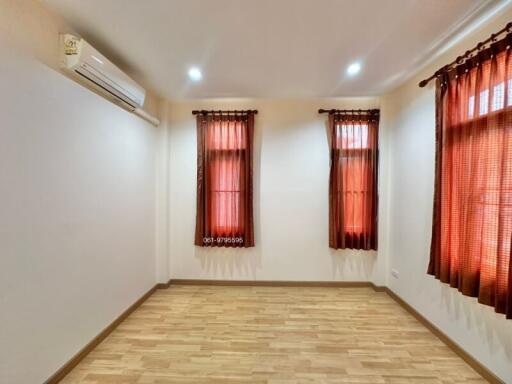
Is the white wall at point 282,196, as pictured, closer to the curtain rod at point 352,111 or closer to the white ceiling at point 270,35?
the curtain rod at point 352,111

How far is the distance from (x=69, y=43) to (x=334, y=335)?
11.0 feet

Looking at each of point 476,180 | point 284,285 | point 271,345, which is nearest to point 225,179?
point 284,285

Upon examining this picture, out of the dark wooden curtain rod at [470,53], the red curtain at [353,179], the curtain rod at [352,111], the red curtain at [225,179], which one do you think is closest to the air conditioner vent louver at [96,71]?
the red curtain at [225,179]

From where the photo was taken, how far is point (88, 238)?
232 cm

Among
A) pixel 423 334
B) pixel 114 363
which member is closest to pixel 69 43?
pixel 114 363

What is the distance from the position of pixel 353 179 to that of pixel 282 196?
1.02m

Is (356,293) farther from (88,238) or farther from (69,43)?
(69,43)

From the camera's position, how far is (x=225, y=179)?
3857 mm

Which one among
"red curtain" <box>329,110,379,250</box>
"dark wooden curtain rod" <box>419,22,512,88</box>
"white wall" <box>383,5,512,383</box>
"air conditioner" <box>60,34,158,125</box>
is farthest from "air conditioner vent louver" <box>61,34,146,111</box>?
"white wall" <box>383,5,512,383</box>

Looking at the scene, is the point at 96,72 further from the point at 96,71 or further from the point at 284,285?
the point at 284,285

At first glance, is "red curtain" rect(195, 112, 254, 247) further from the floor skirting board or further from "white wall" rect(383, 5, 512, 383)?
"white wall" rect(383, 5, 512, 383)

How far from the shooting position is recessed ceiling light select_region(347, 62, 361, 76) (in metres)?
2.74

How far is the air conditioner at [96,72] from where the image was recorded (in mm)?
1970

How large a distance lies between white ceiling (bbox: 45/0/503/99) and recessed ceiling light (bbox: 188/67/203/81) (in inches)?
2.3
